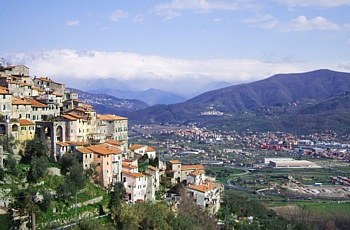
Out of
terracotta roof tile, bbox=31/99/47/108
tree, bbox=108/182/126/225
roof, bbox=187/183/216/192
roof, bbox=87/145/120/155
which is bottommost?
roof, bbox=187/183/216/192

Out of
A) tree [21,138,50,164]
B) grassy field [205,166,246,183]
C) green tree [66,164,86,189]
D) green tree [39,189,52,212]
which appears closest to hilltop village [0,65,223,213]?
tree [21,138,50,164]

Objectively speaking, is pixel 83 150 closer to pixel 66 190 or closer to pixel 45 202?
pixel 66 190

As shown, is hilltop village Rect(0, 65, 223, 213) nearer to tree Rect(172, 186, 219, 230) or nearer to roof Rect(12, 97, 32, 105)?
roof Rect(12, 97, 32, 105)

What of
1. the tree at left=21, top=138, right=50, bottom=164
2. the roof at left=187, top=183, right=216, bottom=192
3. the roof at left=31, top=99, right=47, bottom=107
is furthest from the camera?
the roof at left=187, top=183, right=216, bottom=192

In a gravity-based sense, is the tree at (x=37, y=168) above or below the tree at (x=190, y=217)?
above

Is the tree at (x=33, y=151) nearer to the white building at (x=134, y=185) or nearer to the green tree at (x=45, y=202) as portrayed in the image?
the green tree at (x=45, y=202)

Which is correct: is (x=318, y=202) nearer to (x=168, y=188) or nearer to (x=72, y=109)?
(x=168, y=188)

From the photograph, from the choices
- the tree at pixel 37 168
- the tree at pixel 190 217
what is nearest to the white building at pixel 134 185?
the tree at pixel 190 217

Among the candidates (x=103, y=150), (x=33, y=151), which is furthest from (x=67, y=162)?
(x=103, y=150)

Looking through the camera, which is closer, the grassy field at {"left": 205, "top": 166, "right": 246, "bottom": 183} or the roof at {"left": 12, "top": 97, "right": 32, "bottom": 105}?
the roof at {"left": 12, "top": 97, "right": 32, "bottom": 105}
